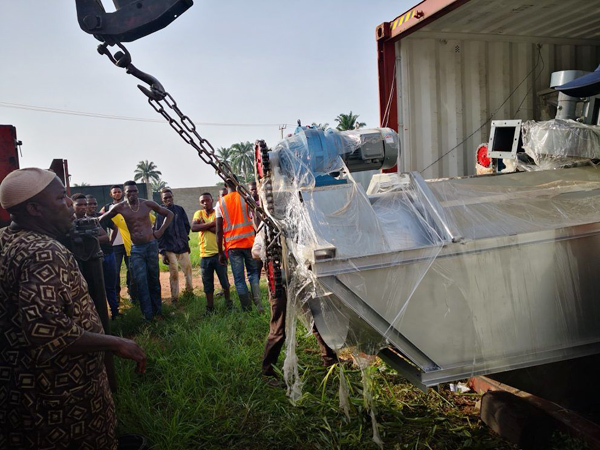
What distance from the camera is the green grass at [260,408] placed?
2.55 m

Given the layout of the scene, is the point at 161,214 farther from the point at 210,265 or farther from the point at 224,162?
the point at 224,162

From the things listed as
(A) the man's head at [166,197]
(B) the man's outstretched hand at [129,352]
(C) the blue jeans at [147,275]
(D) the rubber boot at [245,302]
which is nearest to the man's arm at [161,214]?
(C) the blue jeans at [147,275]

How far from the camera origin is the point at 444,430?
8.46 ft

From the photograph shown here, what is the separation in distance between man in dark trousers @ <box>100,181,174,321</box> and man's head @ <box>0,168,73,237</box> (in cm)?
335

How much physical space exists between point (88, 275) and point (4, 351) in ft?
3.62

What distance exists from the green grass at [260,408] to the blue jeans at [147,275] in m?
1.30

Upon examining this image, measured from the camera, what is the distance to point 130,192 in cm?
545

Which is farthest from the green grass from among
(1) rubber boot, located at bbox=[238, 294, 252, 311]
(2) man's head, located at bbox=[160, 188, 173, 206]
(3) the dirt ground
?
(3) the dirt ground

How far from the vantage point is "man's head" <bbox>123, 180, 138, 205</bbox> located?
544 cm

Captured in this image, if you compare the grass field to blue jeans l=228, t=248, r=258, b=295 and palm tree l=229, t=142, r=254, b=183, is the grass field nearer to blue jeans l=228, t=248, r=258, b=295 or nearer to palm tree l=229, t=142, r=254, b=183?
blue jeans l=228, t=248, r=258, b=295

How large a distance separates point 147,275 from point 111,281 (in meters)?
0.64

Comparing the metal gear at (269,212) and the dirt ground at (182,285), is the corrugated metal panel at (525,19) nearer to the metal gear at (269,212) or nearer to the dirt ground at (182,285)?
the metal gear at (269,212)

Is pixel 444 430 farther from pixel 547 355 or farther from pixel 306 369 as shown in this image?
pixel 306 369

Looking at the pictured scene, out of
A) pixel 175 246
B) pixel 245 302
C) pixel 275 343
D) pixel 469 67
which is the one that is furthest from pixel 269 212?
pixel 175 246
